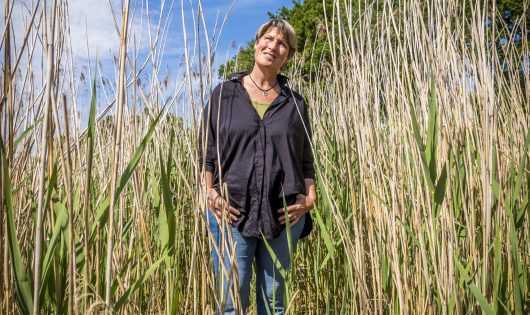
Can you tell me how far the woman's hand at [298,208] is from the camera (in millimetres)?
1556

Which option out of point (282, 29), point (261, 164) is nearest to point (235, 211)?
point (261, 164)

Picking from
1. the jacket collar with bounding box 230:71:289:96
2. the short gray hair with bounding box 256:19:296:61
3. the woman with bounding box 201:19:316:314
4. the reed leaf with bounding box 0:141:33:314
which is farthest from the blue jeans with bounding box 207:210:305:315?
the reed leaf with bounding box 0:141:33:314

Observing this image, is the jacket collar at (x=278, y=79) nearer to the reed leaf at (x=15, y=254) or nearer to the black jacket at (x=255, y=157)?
the black jacket at (x=255, y=157)

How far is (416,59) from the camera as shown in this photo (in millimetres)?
1203

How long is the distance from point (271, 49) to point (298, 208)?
53 centimetres

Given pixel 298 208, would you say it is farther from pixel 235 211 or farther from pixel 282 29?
pixel 282 29

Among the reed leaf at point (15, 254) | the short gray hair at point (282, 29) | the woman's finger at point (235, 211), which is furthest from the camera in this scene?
the short gray hair at point (282, 29)

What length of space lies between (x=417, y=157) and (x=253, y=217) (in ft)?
1.84

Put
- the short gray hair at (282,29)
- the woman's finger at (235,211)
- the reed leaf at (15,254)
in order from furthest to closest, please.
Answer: the short gray hair at (282,29), the woman's finger at (235,211), the reed leaf at (15,254)

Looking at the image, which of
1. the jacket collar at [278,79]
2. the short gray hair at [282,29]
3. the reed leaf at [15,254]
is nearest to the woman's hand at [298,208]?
the jacket collar at [278,79]

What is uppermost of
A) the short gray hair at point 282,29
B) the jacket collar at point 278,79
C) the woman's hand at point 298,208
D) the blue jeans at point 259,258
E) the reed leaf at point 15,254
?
the short gray hair at point 282,29

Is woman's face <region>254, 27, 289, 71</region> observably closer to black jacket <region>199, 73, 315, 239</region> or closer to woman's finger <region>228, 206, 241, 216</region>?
black jacket <region>199, 73, 315, 239</region>

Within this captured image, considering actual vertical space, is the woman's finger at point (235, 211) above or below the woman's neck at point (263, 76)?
below

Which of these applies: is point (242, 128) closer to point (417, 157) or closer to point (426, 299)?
point (417, 157)
